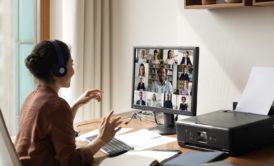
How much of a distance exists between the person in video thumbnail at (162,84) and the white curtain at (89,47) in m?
0.88

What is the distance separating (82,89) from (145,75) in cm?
82

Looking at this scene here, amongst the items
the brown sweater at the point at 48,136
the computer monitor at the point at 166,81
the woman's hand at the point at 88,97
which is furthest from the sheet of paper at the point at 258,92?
the brown sweater at the point at 48,136

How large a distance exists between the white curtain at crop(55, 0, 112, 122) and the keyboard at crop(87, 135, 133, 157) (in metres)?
1.04

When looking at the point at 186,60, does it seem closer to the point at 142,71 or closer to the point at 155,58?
the point at 155,58

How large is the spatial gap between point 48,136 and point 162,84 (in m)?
0.76

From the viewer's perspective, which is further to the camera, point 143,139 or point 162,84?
point 162,84

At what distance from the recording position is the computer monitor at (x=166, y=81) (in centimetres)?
206

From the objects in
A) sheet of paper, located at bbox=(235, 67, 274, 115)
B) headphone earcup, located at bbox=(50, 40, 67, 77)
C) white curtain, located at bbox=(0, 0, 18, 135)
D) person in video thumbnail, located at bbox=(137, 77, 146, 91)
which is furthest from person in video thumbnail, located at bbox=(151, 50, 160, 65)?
white curtain, located at bbox=(0, 0, 18, 135)

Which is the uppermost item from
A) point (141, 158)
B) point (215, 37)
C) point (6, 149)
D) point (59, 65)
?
point (215, 37)

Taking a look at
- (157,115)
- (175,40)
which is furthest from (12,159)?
(175,40)

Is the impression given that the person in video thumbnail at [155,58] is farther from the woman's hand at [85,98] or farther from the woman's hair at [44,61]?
the woman's hair at [44,61]

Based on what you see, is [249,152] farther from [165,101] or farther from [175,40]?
[175,40]

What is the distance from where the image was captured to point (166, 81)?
2.17 metres

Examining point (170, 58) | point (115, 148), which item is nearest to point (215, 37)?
point (170, 58)
